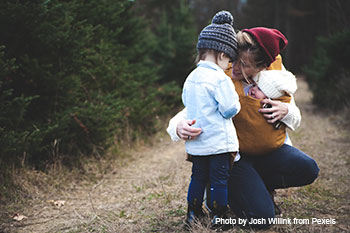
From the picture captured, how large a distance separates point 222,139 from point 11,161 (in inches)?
99.9

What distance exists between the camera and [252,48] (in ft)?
7.41

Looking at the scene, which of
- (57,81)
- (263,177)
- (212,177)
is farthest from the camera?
(57,81)

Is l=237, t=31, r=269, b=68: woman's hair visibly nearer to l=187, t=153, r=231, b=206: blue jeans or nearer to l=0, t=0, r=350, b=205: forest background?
l=187, t=153, r=231, b=206: blue jeans

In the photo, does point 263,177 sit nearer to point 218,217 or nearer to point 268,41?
point 218,217

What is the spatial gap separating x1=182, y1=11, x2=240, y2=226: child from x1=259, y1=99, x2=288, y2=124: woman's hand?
0.33 m

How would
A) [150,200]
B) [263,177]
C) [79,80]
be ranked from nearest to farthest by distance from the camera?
1. [263,177]
2. [150,200]
3. [79,80]

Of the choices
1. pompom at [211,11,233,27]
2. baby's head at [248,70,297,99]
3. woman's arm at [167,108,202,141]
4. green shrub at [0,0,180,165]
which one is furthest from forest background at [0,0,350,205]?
baby's head at [248,70,297,99]

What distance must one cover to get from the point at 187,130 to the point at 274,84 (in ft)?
2.59

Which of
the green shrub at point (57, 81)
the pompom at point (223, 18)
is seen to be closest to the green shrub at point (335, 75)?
→ the green shrub at point (57, 81)

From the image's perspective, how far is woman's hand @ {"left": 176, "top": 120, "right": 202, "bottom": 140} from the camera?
6.81 feet

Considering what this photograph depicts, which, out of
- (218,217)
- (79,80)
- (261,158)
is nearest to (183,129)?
(218,217)

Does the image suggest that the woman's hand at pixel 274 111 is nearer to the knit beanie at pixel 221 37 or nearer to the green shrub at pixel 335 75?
the knit beanie at pixel 221 37

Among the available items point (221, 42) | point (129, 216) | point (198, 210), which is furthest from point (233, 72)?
point (129, 216)

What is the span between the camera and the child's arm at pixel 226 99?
6.69ft
